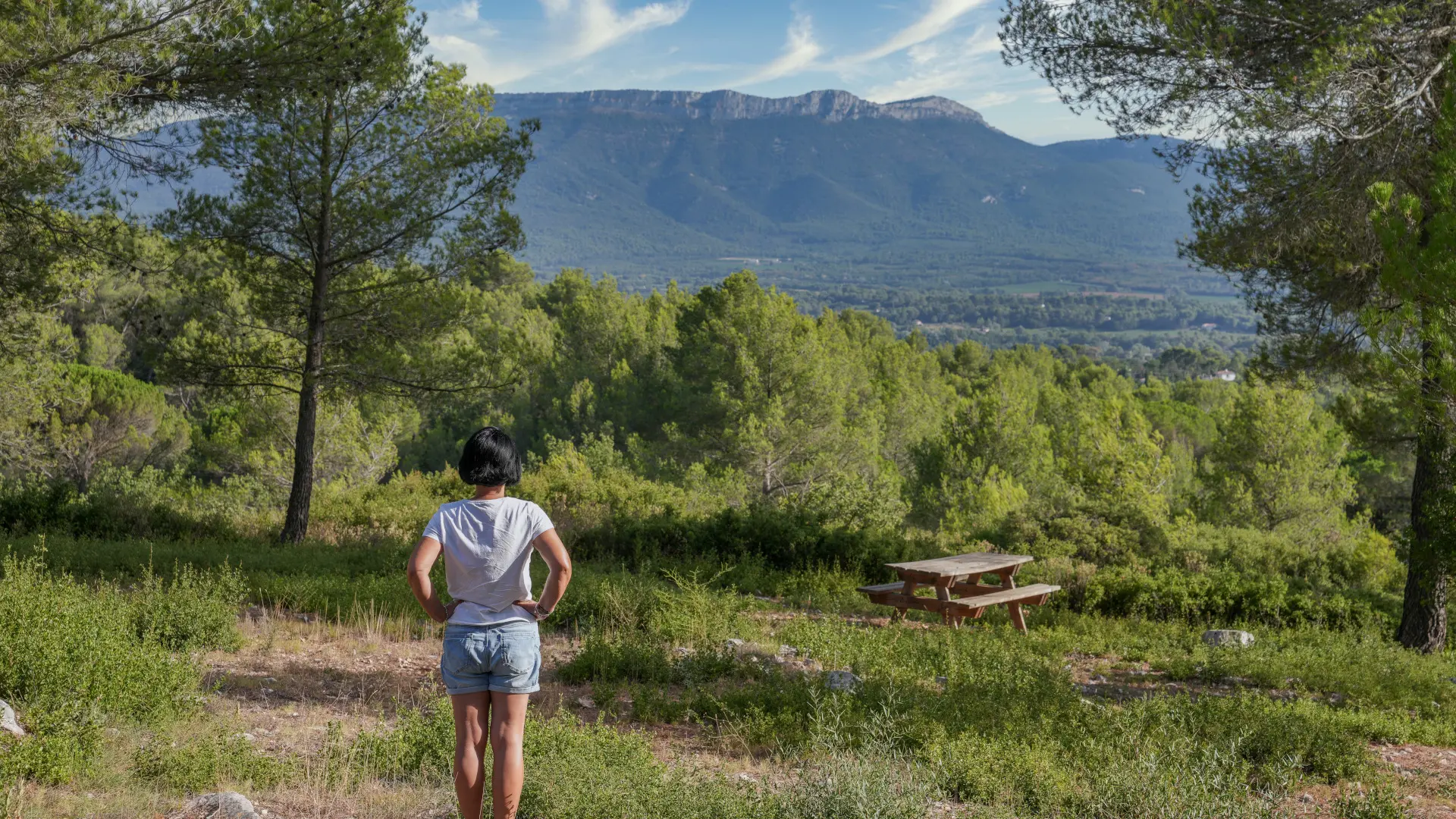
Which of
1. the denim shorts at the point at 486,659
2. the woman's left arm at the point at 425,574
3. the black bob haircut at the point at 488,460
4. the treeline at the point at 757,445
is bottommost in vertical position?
the treeline at the point at 757,445

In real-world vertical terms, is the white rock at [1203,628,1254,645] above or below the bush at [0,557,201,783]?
below

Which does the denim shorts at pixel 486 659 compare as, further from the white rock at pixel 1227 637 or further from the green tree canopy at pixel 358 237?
the green tree canopy at pixel 358 237

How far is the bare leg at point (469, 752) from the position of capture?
3.58 m

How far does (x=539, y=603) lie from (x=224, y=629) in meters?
4.80

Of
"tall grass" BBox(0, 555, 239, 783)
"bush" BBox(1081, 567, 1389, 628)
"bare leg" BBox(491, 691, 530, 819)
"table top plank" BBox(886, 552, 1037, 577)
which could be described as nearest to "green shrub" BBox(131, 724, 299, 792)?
"tall grass" BBox(0, 555, 239, 783)

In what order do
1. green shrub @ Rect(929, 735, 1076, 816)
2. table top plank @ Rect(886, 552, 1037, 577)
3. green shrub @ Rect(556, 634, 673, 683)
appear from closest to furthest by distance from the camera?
green shrub @ Rect(929, 735, 1076, 816) → green shrub @ Rect(556, 634, 673, 683) → table top plank @ Rect(886, 552, 1037, 577)

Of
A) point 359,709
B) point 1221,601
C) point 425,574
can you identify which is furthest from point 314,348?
point 1221,601

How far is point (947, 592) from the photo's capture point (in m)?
9.90

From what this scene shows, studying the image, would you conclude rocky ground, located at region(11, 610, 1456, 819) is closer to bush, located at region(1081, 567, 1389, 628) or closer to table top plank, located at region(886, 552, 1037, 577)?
table top plank, located at region(886, 552, 1037, 577)

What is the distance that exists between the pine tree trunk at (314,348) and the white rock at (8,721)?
29.2 feet

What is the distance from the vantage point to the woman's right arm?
3609 millimetres

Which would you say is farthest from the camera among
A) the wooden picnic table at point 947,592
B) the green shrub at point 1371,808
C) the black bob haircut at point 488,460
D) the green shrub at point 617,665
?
the wooden picnic table at point 947,592

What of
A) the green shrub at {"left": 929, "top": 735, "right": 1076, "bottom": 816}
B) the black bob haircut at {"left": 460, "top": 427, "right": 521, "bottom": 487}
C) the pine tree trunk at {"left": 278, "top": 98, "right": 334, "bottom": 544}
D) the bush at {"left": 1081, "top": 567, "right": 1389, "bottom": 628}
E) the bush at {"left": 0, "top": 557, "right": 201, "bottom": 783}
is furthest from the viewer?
Answer: the pine tree trunk at {"left": 278, "top": 98, "right": 334, "bottom": 544}

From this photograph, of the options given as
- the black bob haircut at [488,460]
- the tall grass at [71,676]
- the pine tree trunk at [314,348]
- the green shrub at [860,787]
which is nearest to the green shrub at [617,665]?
the green shrub at [860,787]
